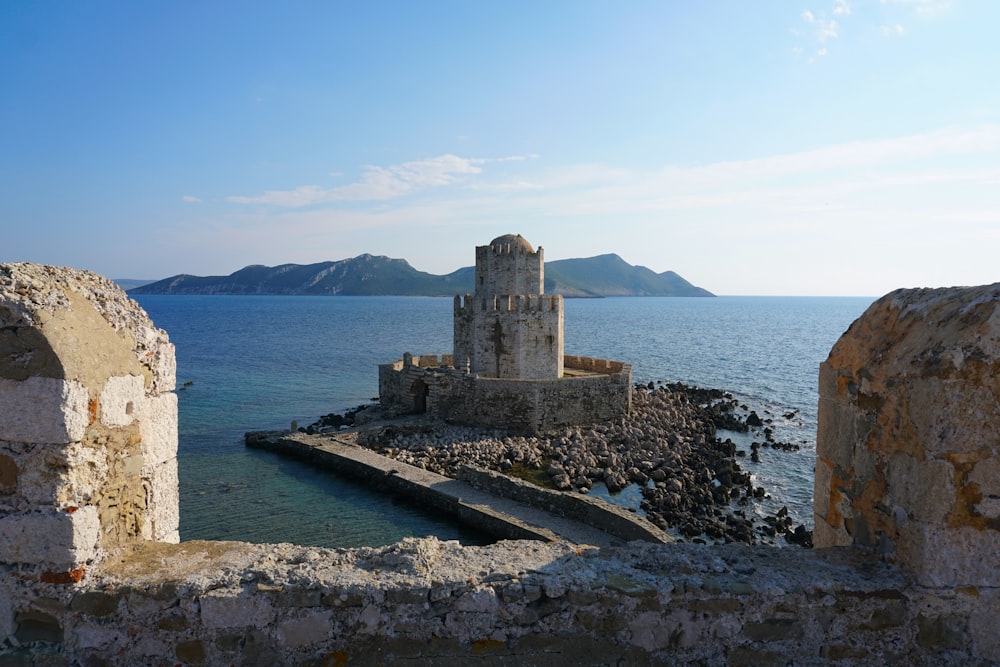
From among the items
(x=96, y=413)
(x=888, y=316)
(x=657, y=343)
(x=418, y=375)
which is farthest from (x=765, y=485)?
(x=657, y=343)

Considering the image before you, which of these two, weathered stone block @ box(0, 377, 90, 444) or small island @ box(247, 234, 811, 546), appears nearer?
weathered stone block @ box(0, 377, 90, 444)

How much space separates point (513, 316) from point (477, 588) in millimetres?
24692

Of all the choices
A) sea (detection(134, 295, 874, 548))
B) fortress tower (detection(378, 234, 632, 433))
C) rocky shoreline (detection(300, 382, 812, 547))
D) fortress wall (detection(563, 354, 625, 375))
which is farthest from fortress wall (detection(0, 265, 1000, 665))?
fortress wall (detection(563, 354, 625, 375))

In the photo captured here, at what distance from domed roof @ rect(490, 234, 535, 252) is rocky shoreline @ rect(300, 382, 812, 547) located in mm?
8272

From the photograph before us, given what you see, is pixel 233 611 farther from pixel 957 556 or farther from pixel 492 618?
pixel 957 556

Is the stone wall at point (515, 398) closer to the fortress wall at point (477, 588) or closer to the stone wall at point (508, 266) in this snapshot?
the stone wall at point (508, 266)

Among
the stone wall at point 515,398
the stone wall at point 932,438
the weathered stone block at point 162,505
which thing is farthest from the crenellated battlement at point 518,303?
the stone wall at point 932,438

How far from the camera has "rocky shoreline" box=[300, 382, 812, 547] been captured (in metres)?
18.4

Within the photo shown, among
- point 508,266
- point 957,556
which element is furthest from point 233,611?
point 508,266

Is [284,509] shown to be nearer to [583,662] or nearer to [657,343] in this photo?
[583,662]

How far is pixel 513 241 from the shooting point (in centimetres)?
2827

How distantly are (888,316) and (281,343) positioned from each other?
77.0 m

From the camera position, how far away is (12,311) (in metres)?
3.26

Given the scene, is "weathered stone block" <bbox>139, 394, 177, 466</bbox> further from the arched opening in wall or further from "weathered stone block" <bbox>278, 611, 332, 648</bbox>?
the arched opening in wall
